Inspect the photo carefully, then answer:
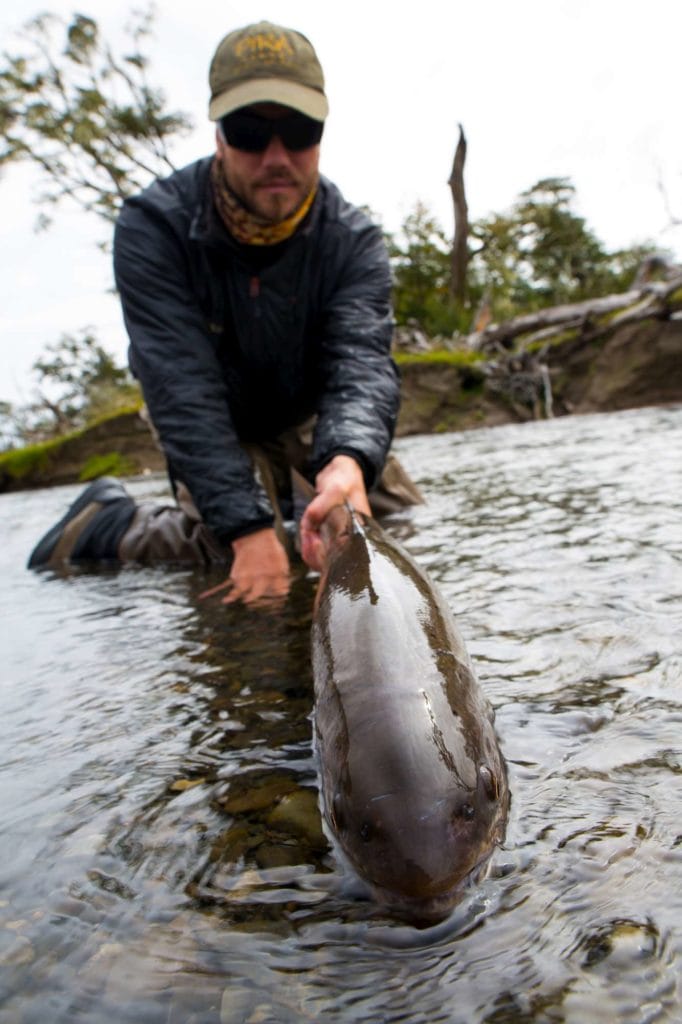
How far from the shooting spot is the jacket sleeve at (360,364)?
330 centimetres

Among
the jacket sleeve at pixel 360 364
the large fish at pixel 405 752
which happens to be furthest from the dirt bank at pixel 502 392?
the large fish at pixel 405 752

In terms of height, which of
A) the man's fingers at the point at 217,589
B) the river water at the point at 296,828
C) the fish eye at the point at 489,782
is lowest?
the river water at the point at 296,828

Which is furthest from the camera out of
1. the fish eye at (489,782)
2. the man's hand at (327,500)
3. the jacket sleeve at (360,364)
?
the jacket sleeve at (360,364)

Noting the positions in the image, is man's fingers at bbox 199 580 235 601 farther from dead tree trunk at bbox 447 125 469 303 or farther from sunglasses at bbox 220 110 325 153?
dead tree trunk at bbox 447 125 469 303

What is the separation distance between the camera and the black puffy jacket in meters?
3.32

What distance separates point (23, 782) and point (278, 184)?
2.53 meters

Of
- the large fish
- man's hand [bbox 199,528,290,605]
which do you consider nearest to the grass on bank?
man's hand [bbox 199,528,290,605]

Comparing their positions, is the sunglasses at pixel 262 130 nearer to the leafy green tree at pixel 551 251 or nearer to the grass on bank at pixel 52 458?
the grass on bank at pixel 52 458

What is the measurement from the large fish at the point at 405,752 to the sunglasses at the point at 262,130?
215 cm

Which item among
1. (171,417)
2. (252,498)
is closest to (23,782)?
(252,498)

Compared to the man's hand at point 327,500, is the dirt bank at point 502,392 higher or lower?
higher

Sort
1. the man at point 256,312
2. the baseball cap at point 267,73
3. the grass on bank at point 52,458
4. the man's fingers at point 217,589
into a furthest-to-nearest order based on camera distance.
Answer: the grass on bank at point 52,458
the man's fingers at point 217,589
the man at point 256,312
the baseball cap at point 267,73

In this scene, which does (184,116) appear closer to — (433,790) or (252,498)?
(252,498)

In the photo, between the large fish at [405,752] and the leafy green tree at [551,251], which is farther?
the leafy green tree at [551,251]
